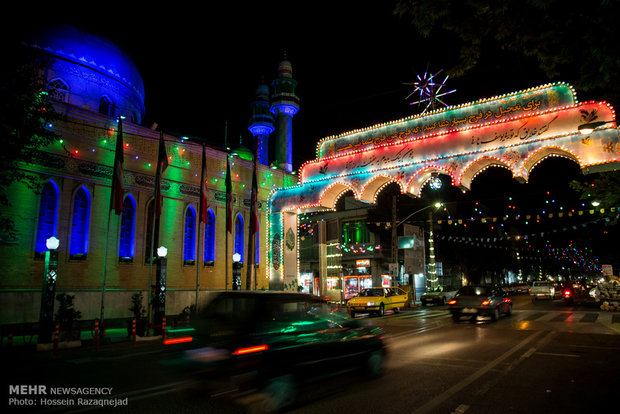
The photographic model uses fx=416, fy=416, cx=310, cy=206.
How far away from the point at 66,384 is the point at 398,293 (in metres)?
21.4

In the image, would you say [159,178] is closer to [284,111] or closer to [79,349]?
[79,349]

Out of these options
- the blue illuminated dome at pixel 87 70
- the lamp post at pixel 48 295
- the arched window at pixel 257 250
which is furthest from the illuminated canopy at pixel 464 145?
the blue illuminated dome at pixel 87 70

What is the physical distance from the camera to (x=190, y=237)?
24.6 m

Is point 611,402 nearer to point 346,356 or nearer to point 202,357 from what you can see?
point 346,356

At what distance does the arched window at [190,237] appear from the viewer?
24225mm

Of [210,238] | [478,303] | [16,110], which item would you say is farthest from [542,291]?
[16,110]

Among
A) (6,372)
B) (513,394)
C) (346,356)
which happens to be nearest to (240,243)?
(6,372)

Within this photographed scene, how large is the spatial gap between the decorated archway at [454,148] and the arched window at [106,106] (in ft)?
39.1

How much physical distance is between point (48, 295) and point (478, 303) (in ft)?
56.6

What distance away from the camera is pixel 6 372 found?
10.4m

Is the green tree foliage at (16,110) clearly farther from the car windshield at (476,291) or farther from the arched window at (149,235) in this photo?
the car windshield at (476,291)

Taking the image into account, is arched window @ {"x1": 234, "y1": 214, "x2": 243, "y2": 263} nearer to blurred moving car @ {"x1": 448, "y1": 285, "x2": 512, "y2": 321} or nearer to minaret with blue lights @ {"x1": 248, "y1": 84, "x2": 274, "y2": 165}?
blurred moving car @ {"x1": 448, "y1": 285, "x2": 512, "y2": 321}

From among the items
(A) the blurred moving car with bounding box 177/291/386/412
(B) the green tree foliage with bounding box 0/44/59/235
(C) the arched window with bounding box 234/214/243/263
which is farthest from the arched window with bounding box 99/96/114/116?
(A) the blurred moving car with bounding box 177/291/386/412

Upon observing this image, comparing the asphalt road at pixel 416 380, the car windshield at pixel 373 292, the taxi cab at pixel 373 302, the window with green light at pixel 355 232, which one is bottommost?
the asphalt road at pixel 416 380
